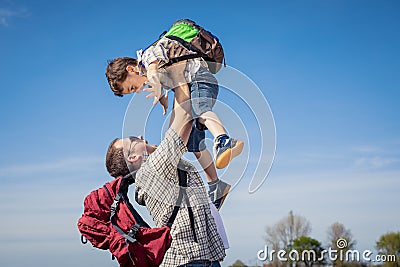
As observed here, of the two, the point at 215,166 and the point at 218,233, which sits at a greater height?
the point at 215,166

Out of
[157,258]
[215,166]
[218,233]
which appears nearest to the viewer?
[157,258]

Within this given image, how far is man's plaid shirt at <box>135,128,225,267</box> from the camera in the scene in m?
2.81

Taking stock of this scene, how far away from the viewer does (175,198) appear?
287 centimetres

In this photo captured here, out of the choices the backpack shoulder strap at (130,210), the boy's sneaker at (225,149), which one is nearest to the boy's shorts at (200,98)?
the boy's sneaker at (225,149)

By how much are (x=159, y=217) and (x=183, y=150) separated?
0.41 metres

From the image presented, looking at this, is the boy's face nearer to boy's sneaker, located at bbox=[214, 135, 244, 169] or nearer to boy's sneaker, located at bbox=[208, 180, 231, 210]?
boy's sneaker, located at bbox=[214, 135, 244, 169]

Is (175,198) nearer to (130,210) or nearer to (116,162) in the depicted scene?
(130,210)

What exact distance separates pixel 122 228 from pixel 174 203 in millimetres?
312

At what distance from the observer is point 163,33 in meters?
3.78

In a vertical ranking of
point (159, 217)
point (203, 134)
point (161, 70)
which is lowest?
point (159, 217)

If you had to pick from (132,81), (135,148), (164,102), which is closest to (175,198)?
(135,148)

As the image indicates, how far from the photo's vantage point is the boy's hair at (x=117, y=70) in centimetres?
392

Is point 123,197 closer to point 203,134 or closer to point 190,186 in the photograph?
point 190,186

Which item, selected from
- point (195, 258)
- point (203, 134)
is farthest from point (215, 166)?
point (195, 258)
